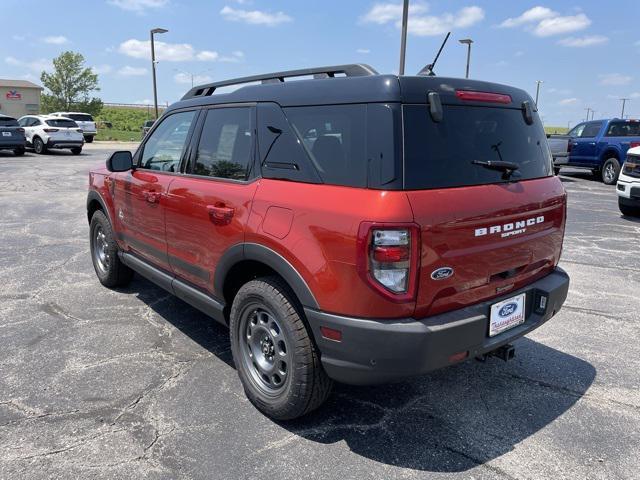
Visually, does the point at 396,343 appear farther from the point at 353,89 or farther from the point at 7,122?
the point at 7,122

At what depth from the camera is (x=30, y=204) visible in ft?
32.8

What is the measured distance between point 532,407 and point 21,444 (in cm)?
291

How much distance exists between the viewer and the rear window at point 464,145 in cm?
239

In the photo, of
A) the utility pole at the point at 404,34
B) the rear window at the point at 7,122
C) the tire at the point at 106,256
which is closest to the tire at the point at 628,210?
the utility pole at the point at 404,34

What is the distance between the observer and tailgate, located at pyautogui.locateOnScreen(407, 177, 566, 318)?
2350 mm

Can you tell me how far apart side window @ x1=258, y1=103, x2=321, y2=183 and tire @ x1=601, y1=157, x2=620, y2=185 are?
15.0 m

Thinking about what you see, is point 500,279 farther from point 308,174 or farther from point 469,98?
point 308,174

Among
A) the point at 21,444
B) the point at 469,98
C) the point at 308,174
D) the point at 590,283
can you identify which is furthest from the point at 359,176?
the point at 590,283

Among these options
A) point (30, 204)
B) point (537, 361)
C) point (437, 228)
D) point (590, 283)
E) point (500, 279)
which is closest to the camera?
point (437, 228)

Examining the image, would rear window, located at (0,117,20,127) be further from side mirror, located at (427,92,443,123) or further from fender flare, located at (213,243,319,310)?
side mirror, located at (427,92,443,123)

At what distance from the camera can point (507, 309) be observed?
2768 mm

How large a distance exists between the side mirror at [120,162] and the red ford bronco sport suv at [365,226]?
1.01 meters

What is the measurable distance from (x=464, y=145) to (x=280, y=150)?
3.26 ft

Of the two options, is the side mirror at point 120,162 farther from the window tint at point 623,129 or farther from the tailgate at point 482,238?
the window tint at point 623,129
